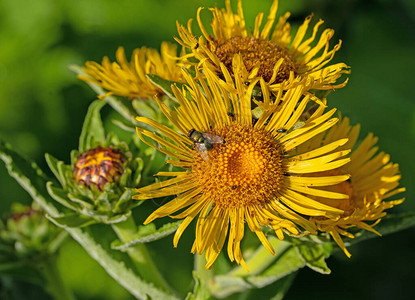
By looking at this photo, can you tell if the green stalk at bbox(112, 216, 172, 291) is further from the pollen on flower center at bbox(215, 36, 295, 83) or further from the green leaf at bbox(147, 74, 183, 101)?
the pollen on flower center at bbox(215, 36, 295, 83)

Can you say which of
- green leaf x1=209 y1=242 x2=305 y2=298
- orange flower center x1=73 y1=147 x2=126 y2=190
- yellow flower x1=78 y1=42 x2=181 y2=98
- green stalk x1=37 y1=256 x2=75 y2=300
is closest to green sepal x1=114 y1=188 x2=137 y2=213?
orange flower center x1=73 y1=147 x2=126 y2=190

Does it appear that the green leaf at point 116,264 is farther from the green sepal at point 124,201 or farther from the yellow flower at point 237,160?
the yellow flower at point 237,160

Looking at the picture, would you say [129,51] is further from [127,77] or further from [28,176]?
[28,176]

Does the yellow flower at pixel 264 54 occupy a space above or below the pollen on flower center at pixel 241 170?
above

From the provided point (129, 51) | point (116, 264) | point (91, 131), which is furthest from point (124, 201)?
point (129, 51)

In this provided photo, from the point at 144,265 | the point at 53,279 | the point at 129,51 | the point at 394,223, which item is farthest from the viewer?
the point at 129,51

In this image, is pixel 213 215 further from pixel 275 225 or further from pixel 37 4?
pixel 37 4

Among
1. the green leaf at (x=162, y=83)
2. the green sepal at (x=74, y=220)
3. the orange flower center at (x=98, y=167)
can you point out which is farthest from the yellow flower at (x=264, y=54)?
the green sepal at (x=74, y=220)
